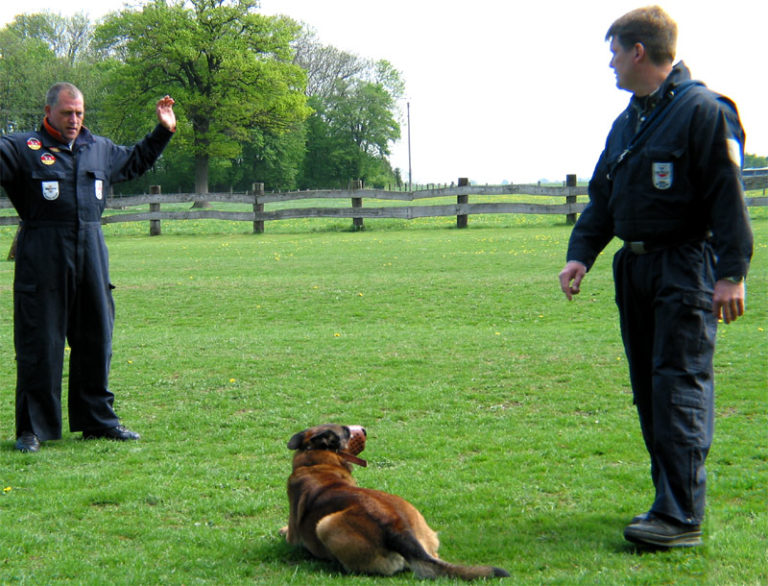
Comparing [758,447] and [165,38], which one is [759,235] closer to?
[758,447]

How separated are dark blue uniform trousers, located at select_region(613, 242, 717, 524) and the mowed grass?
26 centimetres

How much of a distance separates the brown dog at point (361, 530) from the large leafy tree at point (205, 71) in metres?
48.2

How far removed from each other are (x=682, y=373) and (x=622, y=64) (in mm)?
1391

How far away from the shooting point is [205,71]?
51125 millimetres

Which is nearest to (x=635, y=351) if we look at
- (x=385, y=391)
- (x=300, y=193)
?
(x=385, y=391)

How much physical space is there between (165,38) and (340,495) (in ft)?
162

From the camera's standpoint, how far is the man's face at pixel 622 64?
373 centimetres

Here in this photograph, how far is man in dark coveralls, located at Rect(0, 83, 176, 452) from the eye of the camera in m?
5.62

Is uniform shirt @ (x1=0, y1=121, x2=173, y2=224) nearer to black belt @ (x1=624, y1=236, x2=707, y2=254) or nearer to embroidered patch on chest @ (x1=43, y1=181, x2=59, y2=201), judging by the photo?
embroidered patch on chest @ (x1=43, y1=181, x2=59, y2=201)

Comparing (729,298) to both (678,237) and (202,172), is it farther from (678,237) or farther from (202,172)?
(202,172)

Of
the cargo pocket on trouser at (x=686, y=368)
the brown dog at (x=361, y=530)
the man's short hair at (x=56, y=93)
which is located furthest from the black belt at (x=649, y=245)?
the man's short hair at (x=56, y=93)

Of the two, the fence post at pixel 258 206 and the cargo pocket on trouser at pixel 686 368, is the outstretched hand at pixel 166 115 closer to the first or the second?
the cargo pocket on trouser at pixel 686 368

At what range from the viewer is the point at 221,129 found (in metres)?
51.8

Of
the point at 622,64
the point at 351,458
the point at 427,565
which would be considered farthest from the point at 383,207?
the point at 427,565
